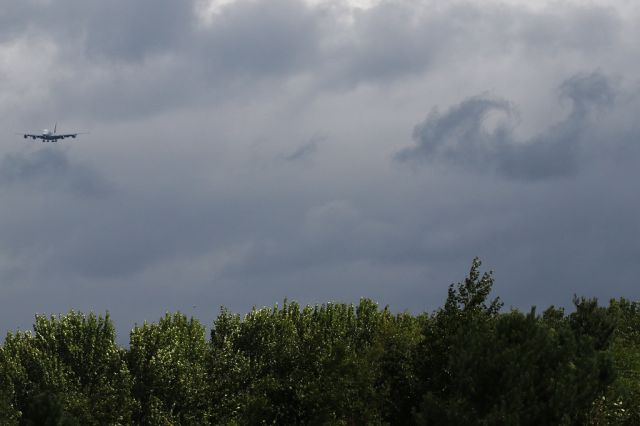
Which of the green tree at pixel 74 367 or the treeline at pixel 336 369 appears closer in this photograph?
the treeline at pixel 336 369

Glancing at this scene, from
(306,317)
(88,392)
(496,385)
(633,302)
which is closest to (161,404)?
(88,392)

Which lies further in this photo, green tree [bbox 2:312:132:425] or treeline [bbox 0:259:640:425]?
green tree [bbox 2:312:132:425]

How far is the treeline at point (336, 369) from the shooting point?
176 feet

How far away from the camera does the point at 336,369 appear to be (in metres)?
62.9

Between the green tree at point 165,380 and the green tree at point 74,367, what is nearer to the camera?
the green tree at point 74,367

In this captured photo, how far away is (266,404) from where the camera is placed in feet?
206

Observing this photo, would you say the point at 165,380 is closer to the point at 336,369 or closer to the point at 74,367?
the point at 74,367

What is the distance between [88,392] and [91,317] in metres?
7.59

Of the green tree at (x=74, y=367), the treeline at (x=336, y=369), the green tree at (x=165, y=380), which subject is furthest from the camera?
the green tree at (x=165, y=380)

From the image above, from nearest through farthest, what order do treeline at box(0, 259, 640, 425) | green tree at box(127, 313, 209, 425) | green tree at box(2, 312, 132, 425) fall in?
treeline at box(0, 259, 640, 425) < green tree at box(2, 312, 132, 425) < green tree at box(127, 313, 209, 425)

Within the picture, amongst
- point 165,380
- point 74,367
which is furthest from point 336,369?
point 74,367

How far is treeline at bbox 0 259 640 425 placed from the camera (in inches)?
2117

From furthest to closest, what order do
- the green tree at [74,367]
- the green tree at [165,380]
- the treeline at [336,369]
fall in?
1. the green tree at [165,380]
2. the green tree at [74,367]
3. the treeline at [336,369]

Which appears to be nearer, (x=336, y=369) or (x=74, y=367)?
(x=336, y=369)
